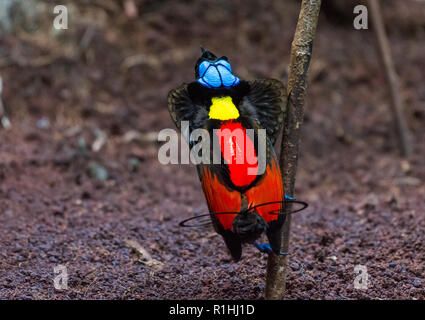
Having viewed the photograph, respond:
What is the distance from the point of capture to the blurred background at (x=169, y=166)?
2.84m

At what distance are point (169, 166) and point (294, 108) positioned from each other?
275cm

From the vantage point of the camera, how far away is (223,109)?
7.78 feet

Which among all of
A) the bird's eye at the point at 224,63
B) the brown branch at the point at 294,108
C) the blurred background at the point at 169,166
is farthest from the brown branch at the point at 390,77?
the bird's eye at the point at 224,63

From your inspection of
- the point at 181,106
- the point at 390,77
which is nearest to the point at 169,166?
the point at 390,77

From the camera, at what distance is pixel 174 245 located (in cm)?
335

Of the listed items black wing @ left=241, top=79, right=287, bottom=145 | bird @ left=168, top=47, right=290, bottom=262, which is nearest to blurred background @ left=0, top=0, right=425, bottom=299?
bird @ left=168, top=47, right=290, bottom=262

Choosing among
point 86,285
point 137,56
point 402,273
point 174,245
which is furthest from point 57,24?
point 402,273

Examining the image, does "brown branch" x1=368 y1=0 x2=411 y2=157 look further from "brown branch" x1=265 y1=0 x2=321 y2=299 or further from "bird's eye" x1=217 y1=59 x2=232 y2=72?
"bird's eye" x1=217 y1=59 x2=232 y2=72

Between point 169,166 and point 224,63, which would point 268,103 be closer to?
point 224,63

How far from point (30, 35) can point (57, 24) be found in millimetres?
302

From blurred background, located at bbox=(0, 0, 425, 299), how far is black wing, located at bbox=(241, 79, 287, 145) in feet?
2.69

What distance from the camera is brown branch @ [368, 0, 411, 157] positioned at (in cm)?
511
